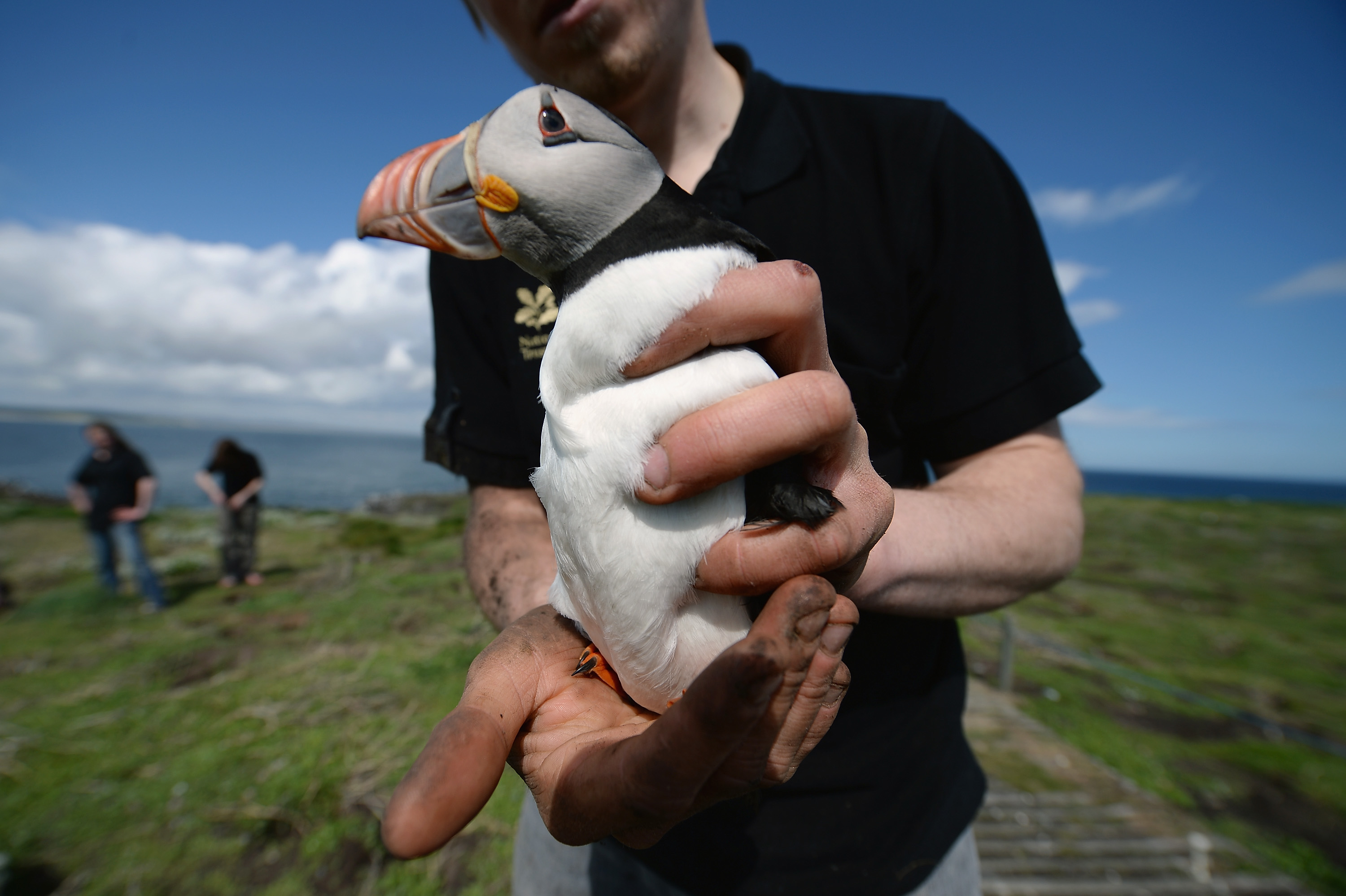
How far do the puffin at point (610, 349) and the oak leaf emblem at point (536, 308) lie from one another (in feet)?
0.90

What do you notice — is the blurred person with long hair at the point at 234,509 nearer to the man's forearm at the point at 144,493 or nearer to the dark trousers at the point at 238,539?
the dark trousers at the point at 238,539

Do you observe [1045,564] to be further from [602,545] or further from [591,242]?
Answer: [591,242]

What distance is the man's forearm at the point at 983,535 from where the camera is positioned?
1731 mm

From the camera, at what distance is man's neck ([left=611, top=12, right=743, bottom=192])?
2.20 m

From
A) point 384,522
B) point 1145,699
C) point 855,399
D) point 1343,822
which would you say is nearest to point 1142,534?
point 1145,699

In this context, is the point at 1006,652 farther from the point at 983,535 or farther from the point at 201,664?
the point at 201,664

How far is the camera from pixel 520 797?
5094 mm

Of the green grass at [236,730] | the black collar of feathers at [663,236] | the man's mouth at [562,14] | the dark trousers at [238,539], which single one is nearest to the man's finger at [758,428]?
the black collar of feathers at [663,236]

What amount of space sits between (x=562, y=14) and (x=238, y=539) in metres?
11.4

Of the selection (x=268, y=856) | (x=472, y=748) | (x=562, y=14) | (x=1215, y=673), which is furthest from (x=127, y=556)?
(x=1215, y=673)

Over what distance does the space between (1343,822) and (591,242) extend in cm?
927

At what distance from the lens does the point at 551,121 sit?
179cm

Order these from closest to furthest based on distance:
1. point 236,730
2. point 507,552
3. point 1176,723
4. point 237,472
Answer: point 507,552, point 236,730, point 1176,723, point 237,472

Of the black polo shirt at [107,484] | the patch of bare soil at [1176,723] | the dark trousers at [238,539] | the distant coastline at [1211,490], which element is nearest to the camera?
the patch of bare soil at [1176,723]
